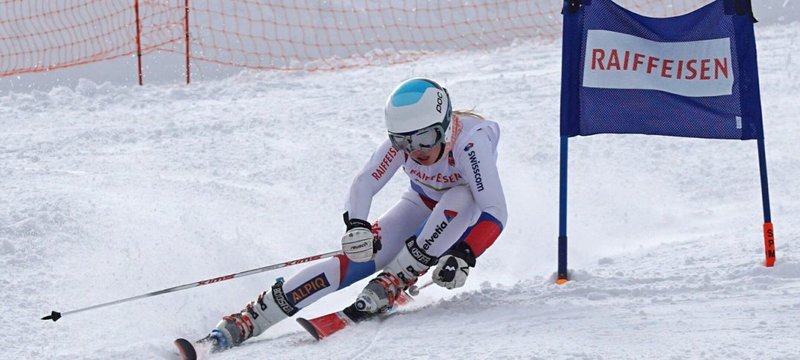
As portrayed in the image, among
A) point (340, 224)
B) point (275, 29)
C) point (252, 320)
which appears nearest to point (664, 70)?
point (252, 320)

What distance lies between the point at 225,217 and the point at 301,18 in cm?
726

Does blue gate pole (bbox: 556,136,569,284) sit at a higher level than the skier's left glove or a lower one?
higher

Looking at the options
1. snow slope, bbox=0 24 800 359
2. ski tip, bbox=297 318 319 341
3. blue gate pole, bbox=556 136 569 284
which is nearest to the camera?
snow slope, bbox=0 24 800 359

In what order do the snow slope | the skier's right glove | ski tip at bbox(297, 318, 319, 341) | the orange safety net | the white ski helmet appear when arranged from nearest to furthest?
the snow slope → ski tip at bbox(297, 318, 319, 341) → the white ski helmet → the skier's right glove → the orange safety net

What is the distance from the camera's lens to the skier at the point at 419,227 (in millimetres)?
5027

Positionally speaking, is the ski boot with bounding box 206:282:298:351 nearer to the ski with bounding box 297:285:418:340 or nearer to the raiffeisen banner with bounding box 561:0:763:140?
the ski with bounding box 297:285:418:340

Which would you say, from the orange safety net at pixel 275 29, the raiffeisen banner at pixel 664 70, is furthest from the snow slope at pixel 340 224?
the orange safety net at pixel 275 29

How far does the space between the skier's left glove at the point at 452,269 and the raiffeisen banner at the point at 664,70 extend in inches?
35.5

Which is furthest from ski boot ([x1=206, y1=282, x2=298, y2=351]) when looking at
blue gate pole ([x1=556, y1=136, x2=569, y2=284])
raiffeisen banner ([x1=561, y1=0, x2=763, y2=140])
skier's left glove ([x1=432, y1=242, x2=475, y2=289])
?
raiffeisen banner ([x1=561, y1=0, x2=763, y2=140])

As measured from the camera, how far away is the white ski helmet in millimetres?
4992

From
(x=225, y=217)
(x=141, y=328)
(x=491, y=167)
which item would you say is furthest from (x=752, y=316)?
(x=225, y=217)

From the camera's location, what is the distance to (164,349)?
502 centimetres

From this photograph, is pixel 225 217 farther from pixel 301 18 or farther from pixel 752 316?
pixel 301 18

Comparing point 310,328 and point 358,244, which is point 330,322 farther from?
point 358,244
